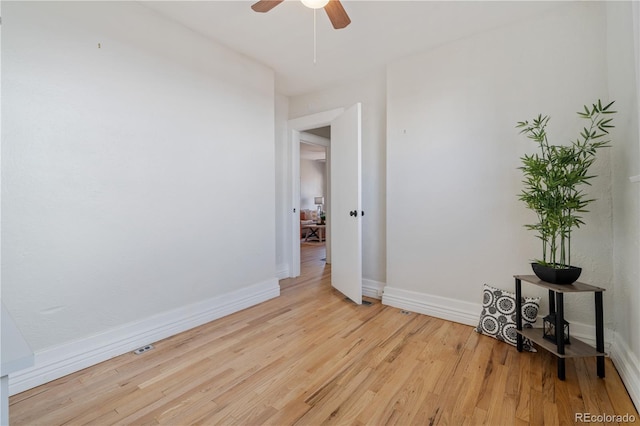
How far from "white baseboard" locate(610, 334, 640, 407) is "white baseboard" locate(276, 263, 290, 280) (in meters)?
3.26

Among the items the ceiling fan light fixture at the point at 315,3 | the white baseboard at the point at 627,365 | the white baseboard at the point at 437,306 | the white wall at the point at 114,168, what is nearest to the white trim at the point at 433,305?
the white baseboard at the point at 437,306

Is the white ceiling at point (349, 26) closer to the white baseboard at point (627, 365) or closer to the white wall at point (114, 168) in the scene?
the white wall at point (114, 168)

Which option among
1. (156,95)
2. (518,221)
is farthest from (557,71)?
(156,95)

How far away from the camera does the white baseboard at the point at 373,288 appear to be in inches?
129

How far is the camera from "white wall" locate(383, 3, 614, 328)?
2.08 meters

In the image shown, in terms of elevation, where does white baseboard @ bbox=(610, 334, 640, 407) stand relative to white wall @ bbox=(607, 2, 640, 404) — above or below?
below

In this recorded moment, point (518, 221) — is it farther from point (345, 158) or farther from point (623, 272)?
point (345, 158)

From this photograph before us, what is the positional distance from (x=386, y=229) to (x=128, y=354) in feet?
8.43

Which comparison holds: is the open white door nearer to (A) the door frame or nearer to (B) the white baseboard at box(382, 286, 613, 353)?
(B) the white baseboard at box(382, 286, 613, 353)

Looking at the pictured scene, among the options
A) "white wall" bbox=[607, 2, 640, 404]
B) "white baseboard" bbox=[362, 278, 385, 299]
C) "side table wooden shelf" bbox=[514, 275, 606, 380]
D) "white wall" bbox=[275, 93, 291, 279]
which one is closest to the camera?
"white wall" bbox=[607, 2, 640, 404]

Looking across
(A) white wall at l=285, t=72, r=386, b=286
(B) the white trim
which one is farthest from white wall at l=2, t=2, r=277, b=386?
(B) the white trim

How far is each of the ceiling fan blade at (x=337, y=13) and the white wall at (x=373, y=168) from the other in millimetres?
1379

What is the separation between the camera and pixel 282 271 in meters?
3.98

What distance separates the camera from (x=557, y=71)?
2.18m
